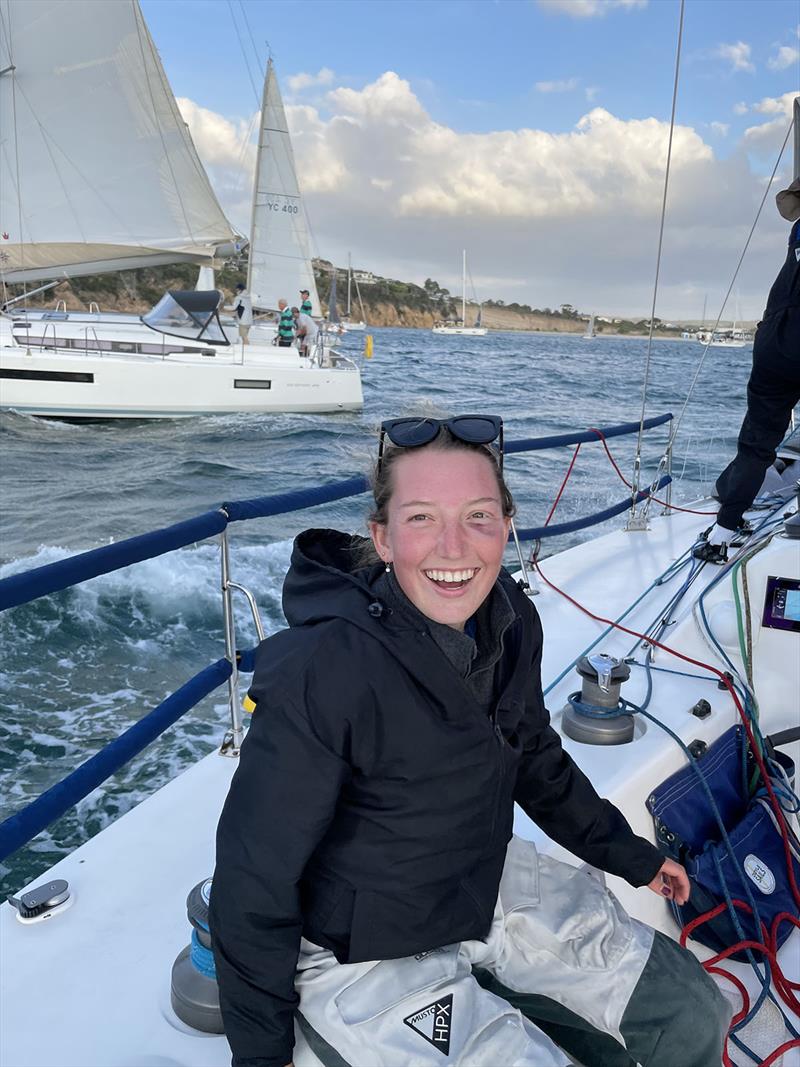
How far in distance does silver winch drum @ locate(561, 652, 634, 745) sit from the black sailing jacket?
0.90 meters

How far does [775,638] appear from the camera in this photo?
8.04 ft

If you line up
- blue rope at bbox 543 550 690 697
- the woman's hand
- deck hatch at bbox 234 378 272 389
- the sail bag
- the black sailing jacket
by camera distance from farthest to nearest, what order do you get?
deck hatch at bbox 234 378 272 389 < blue rope at bbox 543 550 690 697 < the sail bag < the woman's hand < the black sailing jacket

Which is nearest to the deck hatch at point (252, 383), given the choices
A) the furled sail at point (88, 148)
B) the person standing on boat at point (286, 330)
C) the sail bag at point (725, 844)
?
the person standing on boat at point (286, 330)

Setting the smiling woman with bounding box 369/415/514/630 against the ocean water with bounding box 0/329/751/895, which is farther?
the ocean water with bounding box 0/329/751/895

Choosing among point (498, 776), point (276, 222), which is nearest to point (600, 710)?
point (498, 776)

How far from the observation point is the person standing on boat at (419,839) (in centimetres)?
94

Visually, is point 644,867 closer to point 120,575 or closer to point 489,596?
point 489,596

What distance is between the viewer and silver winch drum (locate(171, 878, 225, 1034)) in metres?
1.15

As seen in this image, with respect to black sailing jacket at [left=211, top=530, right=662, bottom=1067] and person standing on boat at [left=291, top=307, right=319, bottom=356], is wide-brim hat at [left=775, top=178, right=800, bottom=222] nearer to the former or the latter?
black sailing jacket at [left=211, top=530, right=662, bottom=1067]

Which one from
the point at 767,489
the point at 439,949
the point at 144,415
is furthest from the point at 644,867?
the point at 144,415

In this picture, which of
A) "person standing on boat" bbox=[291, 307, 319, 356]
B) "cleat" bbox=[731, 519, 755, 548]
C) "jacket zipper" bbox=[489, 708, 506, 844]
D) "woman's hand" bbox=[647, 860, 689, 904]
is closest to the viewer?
"jacket zipper" bbox=[489, 708, 506, 844]

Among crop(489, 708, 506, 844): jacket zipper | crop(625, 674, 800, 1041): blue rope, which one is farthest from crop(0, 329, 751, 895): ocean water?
crop(625, 674, 800, 1041): blue rope

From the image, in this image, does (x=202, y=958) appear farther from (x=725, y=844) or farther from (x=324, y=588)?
(x=725, y=844)

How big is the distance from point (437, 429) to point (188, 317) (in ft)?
55.4
